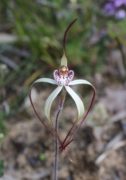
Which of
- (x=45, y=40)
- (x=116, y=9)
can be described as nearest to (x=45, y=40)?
(x=45, y=40)

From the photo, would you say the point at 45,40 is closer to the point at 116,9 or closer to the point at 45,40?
the point at 45,40

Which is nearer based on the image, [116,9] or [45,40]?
[45,40]

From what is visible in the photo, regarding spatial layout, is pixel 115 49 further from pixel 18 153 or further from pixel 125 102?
pixel 18 153

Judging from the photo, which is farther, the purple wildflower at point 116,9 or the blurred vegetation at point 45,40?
the purple wildflower at point 116,9

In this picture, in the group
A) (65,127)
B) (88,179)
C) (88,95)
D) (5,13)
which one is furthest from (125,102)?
(5,13)

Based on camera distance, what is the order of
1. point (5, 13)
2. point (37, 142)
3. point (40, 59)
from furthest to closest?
point (5, 13)
point (40, 59)
point (37, 142)

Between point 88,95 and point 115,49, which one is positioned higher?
point 115,49

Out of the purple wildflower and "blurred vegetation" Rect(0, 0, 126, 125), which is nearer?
"blurred vegetation" Rect(0, 0, 126, 125)

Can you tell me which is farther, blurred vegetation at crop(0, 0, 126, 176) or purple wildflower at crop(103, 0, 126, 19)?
purple wildflower at crop(103, 0, 126, 19)
